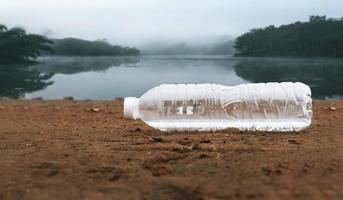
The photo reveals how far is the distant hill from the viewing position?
24.8 m

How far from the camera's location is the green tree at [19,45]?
2578 centimetres

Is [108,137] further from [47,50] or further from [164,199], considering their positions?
[47,50]

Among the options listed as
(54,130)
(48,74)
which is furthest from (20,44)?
(54,130)

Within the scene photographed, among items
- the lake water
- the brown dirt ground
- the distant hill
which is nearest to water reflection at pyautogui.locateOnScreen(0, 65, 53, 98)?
the lake water

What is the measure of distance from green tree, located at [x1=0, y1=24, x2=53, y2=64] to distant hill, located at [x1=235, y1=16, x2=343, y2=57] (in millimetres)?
12297

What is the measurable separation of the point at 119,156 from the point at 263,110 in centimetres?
196

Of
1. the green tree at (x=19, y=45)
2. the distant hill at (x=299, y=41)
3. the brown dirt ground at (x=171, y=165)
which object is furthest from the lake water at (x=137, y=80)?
the brown dirt ground at (x=171, y=165)

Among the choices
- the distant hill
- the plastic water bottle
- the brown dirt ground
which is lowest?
the brown dirt ground

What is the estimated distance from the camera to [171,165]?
289 cm

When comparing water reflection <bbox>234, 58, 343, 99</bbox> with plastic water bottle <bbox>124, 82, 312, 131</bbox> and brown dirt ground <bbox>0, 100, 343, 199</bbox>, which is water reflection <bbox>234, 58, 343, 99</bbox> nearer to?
plastic water bottle <bbox>124, 82, 312, 131</bbox>

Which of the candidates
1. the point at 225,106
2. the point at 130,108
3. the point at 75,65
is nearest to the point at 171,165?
the point at 130,108

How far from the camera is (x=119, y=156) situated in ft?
10.4

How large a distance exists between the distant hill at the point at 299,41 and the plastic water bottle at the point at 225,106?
20891mm

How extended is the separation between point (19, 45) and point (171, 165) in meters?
25.4
